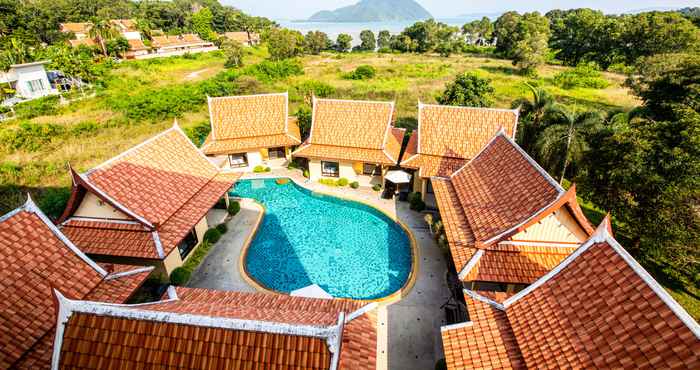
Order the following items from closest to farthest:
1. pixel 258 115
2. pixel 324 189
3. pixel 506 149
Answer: pixel 506 149 < pixel 324 189 < pixel 258 115

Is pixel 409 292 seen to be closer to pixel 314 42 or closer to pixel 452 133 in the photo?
pixel 452 133

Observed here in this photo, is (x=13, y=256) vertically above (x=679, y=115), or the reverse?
(x=679, y=115)

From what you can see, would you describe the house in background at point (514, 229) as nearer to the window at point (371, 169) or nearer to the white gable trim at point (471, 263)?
the white gable trim at point (471, 263)

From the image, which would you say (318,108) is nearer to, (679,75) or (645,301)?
(645,301)

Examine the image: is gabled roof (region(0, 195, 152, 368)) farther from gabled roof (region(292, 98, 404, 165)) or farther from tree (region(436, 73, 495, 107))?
tree (region(436, 73, 495, 107))

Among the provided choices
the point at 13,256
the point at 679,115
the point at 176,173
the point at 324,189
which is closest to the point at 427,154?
the point at 324,189

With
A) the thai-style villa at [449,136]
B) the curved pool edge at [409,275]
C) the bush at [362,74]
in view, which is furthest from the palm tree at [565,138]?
the bush at [362,74]
